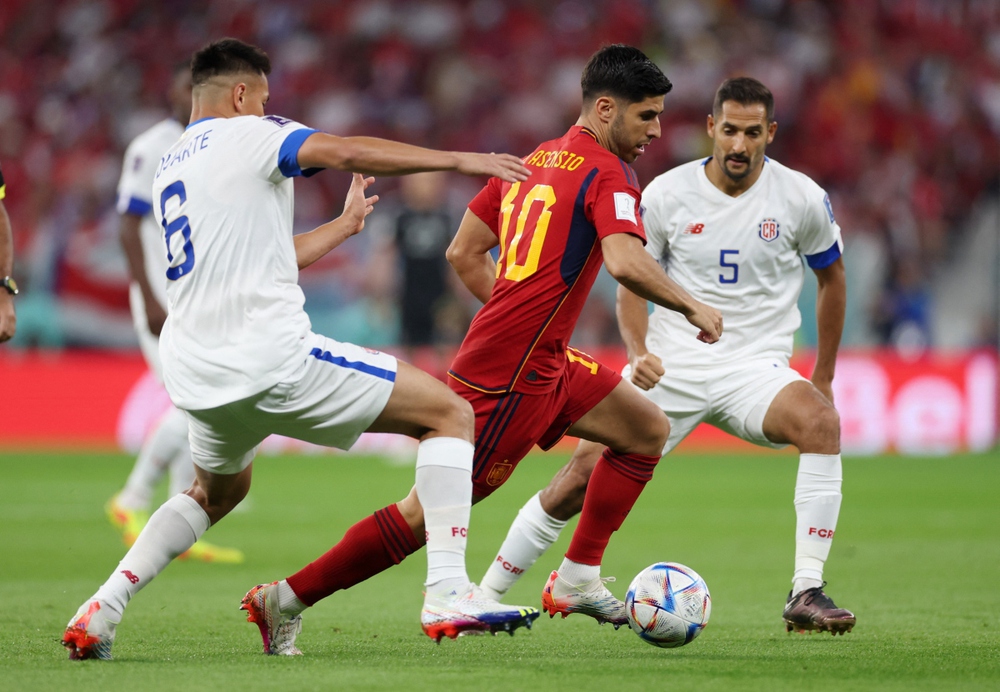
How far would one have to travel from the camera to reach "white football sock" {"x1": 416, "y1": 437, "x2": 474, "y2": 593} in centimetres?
453

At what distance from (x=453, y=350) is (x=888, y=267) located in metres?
5.67

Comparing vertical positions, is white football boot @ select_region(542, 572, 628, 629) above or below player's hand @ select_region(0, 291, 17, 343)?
below

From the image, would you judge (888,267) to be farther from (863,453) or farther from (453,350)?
(453,350)

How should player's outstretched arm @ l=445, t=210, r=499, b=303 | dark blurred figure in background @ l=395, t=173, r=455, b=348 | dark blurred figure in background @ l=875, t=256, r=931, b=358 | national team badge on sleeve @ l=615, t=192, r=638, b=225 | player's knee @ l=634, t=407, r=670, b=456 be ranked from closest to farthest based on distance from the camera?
national team badge on sleeve @ l=615, t=192, r=638, b=225 < player's knee @ l=634, t=407, r=670, b=456 < player's outstretched arm @ l=445, t=210, r=499, b=303 < dark blurred figure in background @ l=395, t=173, r=455, b=348 < dark blurred figure in background @ l=875, t=256, r=931, b=358

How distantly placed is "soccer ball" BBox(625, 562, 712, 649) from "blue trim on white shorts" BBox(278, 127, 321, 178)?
2.08 m

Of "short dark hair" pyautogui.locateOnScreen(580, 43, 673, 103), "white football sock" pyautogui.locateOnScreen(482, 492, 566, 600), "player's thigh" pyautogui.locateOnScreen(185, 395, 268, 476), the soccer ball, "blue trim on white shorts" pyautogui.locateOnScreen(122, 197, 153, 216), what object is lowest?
the soccer ball

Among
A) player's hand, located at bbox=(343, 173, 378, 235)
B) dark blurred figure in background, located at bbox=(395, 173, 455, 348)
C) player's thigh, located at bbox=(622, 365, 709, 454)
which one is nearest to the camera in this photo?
player's hand, located at bbox=(343, 173, 378, 235)

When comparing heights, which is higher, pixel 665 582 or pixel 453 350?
pixel 453 350

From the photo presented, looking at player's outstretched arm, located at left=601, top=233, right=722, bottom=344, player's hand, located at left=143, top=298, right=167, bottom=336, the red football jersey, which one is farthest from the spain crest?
player's hand, located at left=143, top=298, right=167, bottom=336

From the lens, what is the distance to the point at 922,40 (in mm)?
20109

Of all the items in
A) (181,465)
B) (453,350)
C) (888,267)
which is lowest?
(181,465)

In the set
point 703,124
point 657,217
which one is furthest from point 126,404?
point 657,217

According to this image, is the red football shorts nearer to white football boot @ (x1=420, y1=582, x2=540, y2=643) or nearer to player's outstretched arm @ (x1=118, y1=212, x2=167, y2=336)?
white football boot @ (x1=420, y1=582, x2=540, y2=643)

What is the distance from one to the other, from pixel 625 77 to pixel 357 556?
2.05m
